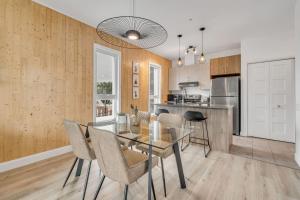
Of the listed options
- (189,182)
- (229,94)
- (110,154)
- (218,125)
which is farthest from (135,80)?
(110,154)

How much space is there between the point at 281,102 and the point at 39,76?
552cm

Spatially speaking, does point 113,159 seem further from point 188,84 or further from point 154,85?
point 188,84

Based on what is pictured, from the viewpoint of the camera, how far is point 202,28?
3520 millimetres

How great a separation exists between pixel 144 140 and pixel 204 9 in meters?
2.66

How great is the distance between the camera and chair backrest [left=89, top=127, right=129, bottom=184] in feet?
4.01

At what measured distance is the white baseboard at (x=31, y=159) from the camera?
227 centimetres

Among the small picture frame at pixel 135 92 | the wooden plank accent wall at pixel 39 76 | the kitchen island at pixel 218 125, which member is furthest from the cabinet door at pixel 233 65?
the wooden plank accent wall at pixel 39 76

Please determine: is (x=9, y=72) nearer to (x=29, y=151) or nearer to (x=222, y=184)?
(x=29, y=151)

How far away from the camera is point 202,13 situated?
2912mm

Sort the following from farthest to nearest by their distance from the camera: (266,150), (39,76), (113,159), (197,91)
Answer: (197,91)
(266,150)
(39,76)
(113,159)

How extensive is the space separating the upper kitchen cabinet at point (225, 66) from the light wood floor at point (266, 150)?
6.85ft

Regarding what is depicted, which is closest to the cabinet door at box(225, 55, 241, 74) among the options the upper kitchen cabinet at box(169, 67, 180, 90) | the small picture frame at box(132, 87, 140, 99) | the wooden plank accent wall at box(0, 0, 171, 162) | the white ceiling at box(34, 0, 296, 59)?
the white ceiling at box(34, 0, 296, 59)

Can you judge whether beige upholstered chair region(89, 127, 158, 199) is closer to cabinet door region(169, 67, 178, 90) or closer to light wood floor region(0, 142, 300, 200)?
light wood floor region(0, 142, 300, 200)

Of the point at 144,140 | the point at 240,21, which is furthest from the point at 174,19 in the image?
the point at 144,140
